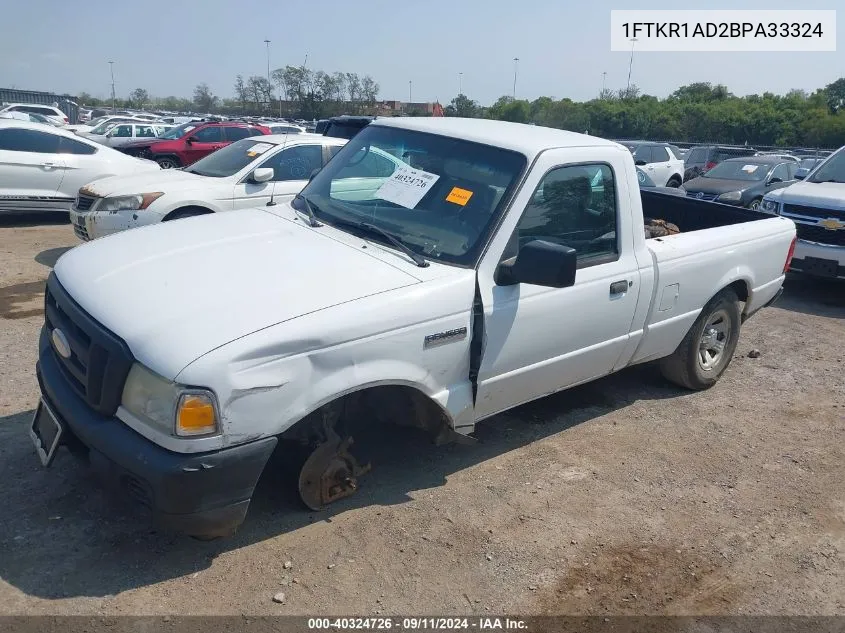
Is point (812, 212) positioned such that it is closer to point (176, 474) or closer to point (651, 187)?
point (651, 187)

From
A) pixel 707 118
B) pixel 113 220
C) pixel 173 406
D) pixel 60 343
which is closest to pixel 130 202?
pixel 113 220

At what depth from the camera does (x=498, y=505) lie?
155 inches

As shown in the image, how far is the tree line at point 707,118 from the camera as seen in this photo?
40.5 m

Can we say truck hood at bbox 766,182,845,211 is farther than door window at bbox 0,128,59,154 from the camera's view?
No

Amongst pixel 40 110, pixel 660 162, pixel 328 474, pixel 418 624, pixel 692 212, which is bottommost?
pixel 418 624

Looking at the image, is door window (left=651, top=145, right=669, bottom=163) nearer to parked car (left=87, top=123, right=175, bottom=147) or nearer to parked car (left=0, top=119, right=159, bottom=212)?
parked car (left=0, top=119, right=159, bottom=212)

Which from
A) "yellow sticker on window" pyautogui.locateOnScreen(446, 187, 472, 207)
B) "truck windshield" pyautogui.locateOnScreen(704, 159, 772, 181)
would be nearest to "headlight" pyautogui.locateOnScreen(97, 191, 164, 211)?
"yellow sticker on window" pyautogui.locateOnScreen(446, 187, 472, 207)

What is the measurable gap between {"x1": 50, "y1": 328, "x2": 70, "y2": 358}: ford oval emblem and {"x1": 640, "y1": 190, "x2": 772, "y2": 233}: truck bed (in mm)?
4781

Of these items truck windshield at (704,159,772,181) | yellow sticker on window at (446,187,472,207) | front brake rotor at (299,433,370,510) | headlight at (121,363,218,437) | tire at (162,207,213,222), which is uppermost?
yellow sticker on window at (446,187,472,207)

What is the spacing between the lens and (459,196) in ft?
12.9

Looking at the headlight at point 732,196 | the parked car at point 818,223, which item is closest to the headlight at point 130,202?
the parked car at point 818,223

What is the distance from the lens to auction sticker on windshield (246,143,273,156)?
8.85 m

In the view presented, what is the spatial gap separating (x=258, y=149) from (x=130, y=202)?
1749 millimetres

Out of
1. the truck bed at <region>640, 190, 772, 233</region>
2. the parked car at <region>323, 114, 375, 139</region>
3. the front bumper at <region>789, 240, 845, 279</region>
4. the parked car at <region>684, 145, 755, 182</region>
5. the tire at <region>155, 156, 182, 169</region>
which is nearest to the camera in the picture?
the truck bed at <region>640, 190, 772, 233</region>
